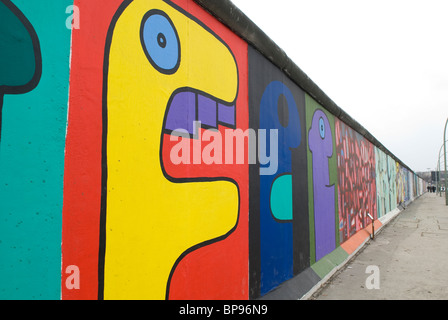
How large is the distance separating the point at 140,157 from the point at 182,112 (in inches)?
21.6

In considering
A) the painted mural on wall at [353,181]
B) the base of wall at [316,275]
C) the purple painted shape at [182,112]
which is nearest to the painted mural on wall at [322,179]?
the base of wall at [316,275]

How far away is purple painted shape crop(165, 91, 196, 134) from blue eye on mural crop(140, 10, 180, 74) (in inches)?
8.4

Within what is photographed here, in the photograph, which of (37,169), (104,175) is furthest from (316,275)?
(37,169)

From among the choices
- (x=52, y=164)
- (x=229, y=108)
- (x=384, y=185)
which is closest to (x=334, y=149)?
(x=229, y=108)

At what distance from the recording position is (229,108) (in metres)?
2.72

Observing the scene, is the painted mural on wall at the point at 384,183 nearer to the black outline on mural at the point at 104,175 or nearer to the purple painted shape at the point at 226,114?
the purple painted shape at the point at 226,114

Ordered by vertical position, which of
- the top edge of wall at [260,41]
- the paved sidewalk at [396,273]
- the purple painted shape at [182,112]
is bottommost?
the paved sidewalk at [396,273]

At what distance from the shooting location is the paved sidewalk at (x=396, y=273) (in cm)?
365

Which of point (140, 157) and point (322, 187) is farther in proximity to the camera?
point (322, 187)

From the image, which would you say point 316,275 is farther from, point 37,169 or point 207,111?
point 37,169

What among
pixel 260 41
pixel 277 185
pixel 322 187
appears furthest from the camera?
pixel 322 187

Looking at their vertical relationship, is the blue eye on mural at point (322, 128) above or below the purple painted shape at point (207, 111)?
above

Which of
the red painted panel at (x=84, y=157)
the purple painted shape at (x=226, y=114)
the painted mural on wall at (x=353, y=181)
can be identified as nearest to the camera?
the red painted panel at (x=84, y=157)

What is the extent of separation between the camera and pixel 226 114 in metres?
2.66
